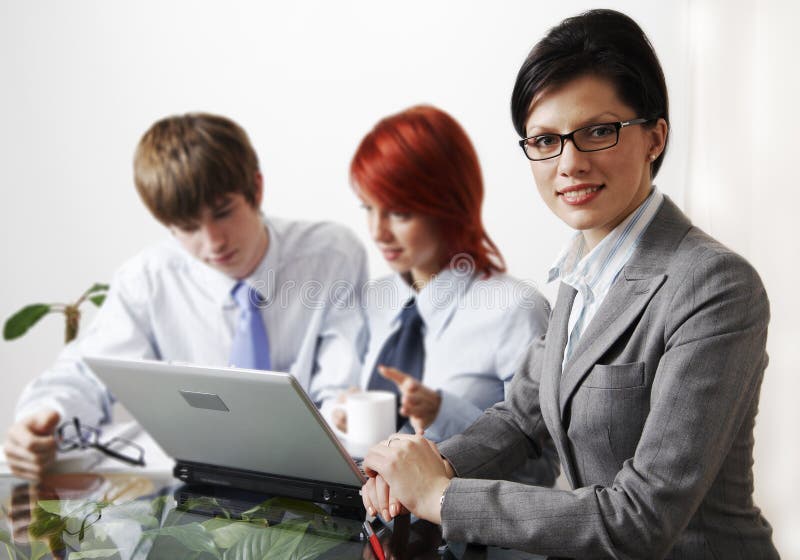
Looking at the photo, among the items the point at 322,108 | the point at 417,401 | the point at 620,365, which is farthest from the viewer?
the point at 322,108

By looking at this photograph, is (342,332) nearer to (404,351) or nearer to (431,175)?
(404,351)

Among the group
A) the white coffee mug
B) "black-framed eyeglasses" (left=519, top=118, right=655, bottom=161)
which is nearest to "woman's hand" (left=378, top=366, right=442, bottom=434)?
the white coffee mug

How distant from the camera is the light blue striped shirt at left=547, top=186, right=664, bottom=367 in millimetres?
1183

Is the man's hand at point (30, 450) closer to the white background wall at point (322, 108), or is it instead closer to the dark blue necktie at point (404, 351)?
the dark blue necktie at point (404, 351)

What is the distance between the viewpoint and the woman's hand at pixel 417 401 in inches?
69.1

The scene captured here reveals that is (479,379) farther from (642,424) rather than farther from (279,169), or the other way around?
→ (279,169)

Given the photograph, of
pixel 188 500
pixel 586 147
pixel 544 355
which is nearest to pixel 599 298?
pixel 544 355

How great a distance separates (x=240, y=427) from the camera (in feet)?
4.21

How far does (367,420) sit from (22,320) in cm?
177

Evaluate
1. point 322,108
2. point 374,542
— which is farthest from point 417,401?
point 322,108

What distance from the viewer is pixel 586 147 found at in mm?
1132

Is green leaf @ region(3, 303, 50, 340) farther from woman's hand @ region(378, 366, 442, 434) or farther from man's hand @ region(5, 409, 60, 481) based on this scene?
woman's hand @ region(378, 366, 442, 434)

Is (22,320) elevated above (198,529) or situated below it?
below

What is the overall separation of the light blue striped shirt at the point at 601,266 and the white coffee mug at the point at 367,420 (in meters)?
0.56
